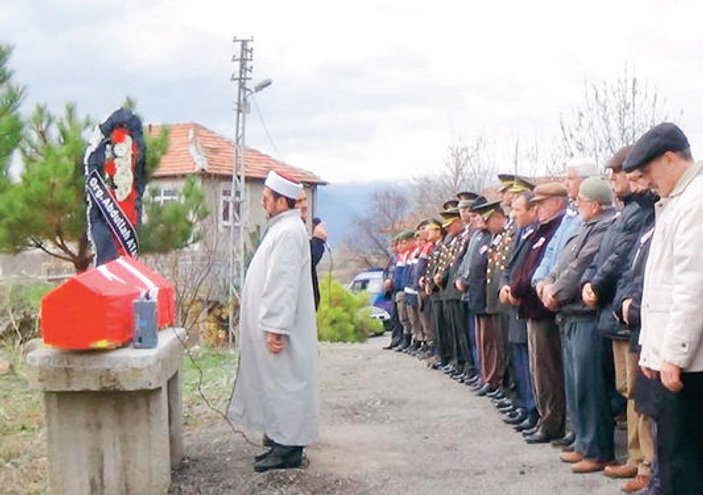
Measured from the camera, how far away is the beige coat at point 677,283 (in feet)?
14.4

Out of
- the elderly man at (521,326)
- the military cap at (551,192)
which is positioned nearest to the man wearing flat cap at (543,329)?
the military cap at (551,192)

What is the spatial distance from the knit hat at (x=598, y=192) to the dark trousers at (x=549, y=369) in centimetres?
105

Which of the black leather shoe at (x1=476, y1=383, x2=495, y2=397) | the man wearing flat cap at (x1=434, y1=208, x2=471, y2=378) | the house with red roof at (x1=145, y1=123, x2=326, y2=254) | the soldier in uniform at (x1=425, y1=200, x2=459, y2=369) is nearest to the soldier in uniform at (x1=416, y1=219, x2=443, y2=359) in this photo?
the soldier in uniform at (x1=425, y1=200, x2=459, y2=369)

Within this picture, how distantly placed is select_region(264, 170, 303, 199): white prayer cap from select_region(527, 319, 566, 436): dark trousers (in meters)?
2.02

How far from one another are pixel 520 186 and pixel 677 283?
458 centimetres

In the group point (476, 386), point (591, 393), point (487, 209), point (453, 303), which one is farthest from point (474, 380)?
point (591, 393)

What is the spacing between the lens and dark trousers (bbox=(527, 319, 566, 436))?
24.3 feet

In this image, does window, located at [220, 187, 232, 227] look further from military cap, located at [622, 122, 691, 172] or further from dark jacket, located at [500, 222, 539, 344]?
military cap, located at [622, 122, 691, 172]

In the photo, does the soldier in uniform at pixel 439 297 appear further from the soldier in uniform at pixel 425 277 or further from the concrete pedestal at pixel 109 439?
the concrete pedestal at pixel 109 439

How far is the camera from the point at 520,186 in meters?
9.01

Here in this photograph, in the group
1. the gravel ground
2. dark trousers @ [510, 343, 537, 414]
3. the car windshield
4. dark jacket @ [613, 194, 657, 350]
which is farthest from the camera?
the car windshield

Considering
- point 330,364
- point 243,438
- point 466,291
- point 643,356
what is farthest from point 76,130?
point 643,356

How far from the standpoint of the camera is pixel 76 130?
1335cm

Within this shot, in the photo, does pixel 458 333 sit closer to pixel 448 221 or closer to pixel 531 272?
pixel 448 221
